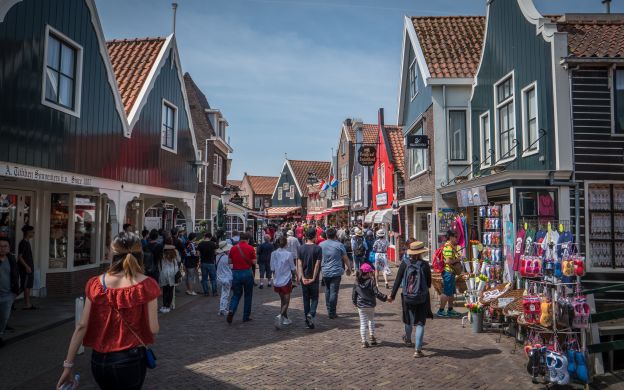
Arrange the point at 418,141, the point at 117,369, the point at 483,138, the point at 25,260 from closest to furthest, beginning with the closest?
the point at 117,369, the point at 25,260, the point at 483,138, the point at 418,141

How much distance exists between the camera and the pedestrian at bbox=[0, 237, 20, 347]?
7.00 metres

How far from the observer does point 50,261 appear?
1132 cm

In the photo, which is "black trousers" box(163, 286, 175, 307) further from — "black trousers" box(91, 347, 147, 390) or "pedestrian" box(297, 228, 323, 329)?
"black trousers" box(91, 347, 147, 390)

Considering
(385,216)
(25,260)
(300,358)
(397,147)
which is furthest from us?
(397,147)

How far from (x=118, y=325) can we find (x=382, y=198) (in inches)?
861

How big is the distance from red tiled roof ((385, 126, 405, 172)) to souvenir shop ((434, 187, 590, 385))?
10.2 meters

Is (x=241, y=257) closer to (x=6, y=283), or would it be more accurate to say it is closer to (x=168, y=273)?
(x=168, y=273)

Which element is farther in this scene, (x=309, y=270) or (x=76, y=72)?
(x=76, y=72)

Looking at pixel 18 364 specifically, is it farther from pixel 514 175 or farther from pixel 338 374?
pixel 514 175

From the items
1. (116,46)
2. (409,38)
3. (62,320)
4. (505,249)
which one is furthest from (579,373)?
(116,46)

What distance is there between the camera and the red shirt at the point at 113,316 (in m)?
3.15

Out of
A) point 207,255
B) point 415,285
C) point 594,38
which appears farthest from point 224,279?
point 594,38

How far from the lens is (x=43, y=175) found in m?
8.65

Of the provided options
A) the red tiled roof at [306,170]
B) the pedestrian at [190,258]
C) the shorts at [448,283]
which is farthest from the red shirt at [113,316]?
the red tiled roof at [306,170]
